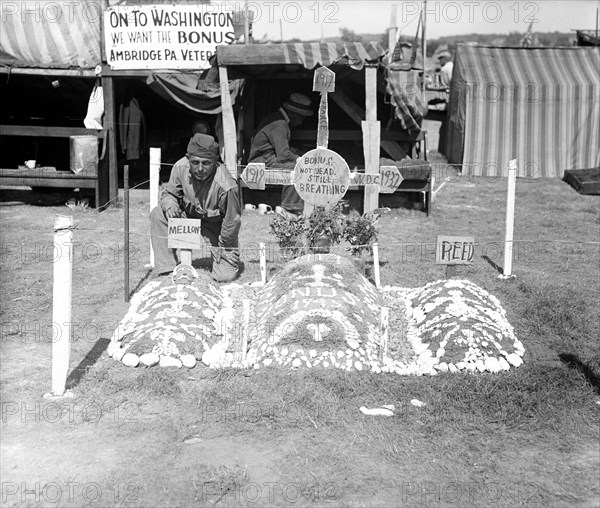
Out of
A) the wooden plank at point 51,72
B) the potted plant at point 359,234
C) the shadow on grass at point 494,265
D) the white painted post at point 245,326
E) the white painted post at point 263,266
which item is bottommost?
the white painted post at point 245,326

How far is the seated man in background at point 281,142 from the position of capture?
1127cm

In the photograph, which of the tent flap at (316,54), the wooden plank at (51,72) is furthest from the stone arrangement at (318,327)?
the wooden plank at (51,72)

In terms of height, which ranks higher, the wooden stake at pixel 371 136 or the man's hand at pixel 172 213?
the wooden stake at pixel 371 136

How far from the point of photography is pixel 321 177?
24.8ft

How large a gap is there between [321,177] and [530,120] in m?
10.3

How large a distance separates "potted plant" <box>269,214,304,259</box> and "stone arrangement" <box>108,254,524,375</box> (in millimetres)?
677

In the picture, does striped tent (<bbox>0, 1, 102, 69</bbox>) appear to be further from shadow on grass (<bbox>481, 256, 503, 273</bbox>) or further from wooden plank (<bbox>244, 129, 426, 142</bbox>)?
shadow on grass (<bbox>481, 256, 503, 273</bbox>)

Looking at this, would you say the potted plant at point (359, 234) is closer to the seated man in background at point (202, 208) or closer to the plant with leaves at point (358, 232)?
the plant with leaves at point (358, 232)

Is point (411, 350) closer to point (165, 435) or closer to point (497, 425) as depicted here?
point (497, 425)

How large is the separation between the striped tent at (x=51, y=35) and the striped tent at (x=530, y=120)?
Result: 793 cm

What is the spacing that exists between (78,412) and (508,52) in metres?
14.6

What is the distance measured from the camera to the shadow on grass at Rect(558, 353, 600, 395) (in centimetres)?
540

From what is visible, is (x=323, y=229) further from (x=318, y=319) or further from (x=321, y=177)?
(x=318, y=319)

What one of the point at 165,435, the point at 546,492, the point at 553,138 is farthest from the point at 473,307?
the point at 553,138
